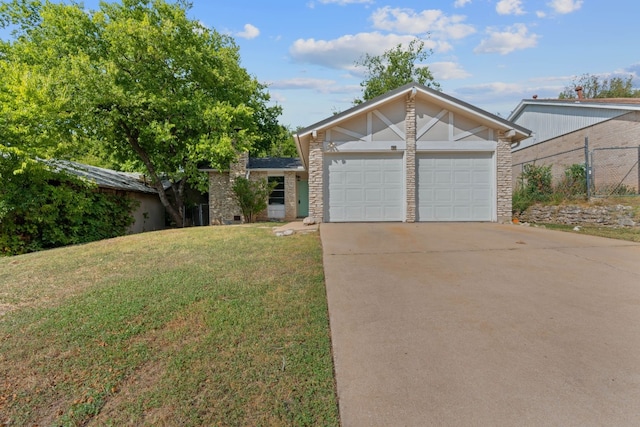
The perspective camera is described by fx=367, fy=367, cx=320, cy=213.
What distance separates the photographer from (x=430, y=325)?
12.6 feet

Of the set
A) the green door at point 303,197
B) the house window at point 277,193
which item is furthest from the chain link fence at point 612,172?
the house window at point 277,193

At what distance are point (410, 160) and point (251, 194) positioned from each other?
732 cm

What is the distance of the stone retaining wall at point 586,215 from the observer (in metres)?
11.0

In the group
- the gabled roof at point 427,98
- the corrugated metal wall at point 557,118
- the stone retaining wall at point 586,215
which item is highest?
the corrugated metal wall at point 557,118

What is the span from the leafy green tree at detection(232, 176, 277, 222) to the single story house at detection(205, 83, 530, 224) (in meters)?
4.89

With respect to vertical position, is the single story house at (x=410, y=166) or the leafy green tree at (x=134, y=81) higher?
the leafy green tree at (x=134, y=81)

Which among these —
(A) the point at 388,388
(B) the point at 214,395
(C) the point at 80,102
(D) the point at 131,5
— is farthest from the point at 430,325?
(D) the point at 131,5

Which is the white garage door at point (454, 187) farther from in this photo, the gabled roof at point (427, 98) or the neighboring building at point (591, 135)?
the neighboring building at point (591, 135)

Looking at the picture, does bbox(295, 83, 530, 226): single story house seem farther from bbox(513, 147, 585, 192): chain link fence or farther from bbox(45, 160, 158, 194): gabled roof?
bbox(45, 160, 158, 194): gabled roof

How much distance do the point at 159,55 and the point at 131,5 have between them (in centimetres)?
317

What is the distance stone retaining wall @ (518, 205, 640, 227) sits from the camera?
36.1ft

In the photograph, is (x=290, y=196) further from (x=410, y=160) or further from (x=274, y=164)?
(x=410, y=160)

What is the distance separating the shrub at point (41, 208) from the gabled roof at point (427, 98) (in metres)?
7.08

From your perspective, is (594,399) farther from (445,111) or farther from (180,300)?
(445,111)
